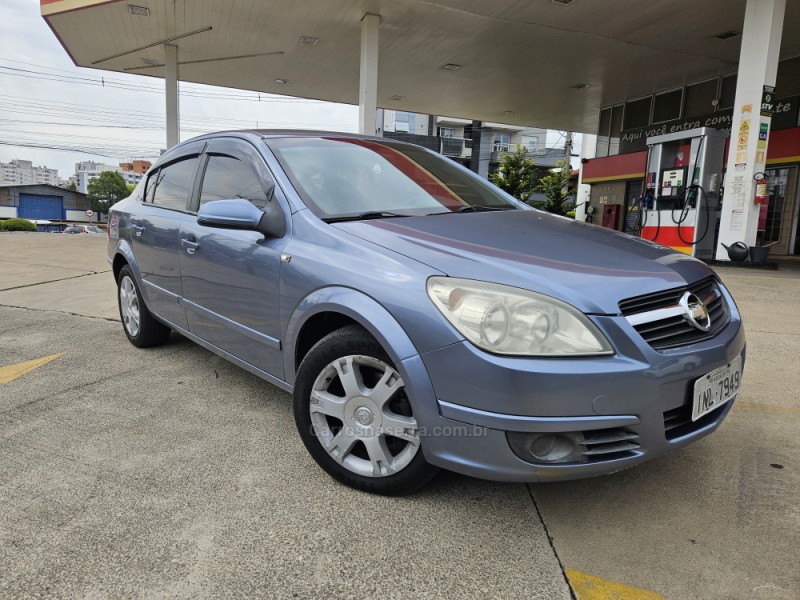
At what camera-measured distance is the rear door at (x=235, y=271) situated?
2.52m

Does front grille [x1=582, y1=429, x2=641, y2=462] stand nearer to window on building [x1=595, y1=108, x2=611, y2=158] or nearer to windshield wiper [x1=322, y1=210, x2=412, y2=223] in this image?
windshield wiper [x1=322, y1=210, x2=412, y2=223]

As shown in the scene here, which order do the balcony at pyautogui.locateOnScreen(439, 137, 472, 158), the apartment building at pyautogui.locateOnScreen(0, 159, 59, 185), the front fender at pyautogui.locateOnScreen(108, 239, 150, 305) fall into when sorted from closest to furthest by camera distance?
the front fender at pyautogui.locateOnScreen(108, 239, 150, 305)
the balcony at pyautogui.locateOnScreen(439, 137, 472, 158)
the apartment building at pyautogui.locateOnScreen(0, 159, 59, 185)

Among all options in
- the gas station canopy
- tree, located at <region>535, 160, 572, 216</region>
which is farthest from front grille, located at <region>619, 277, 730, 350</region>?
tree, located at <region>535, 160, 572, 216</region>

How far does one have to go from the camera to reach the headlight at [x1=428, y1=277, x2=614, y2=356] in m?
1.72

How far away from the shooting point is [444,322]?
1.77 meters

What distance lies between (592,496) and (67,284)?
7346 millimetres

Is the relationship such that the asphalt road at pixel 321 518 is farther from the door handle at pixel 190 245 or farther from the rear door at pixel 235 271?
the door handle at pixel 190 245

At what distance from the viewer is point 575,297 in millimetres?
1781

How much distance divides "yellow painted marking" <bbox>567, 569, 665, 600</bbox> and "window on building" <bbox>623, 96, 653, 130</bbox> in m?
19.0

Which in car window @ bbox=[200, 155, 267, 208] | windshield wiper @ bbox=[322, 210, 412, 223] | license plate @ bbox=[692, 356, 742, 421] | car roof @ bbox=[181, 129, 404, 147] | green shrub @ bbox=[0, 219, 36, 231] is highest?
car roof @ bbox=[181, 129, 404, 147]

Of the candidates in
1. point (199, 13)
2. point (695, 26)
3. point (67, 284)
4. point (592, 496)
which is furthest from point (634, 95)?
point (592, 496)

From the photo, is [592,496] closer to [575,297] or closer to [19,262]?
[575,297]

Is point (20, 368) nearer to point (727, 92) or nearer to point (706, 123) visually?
point (727, 92)

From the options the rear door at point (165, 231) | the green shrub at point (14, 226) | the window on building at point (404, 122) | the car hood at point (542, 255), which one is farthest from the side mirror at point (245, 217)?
the window on building at point (404, 122)
